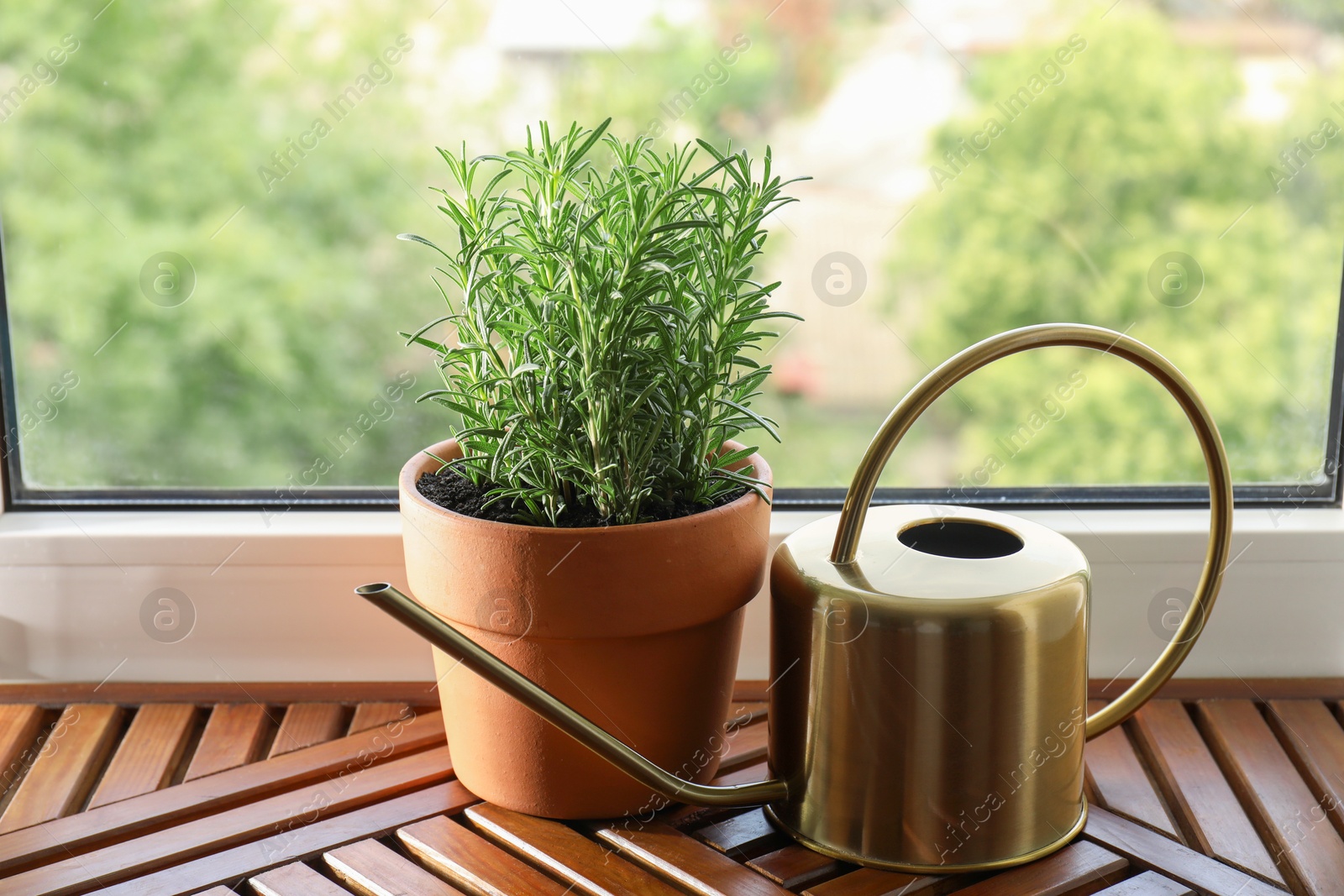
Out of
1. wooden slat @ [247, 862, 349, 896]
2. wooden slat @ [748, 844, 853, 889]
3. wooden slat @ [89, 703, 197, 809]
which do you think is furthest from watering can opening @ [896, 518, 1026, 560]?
wooden slat @ [89, 703, 197, 809]

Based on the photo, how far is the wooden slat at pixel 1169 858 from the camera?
67 cm

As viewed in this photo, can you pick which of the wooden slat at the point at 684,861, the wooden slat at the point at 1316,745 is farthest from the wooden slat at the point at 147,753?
the wooden slat at the point at 1316,745

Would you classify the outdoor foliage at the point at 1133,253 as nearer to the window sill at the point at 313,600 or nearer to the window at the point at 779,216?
the window at the point at 779,216

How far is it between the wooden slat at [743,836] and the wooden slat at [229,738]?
347 mm

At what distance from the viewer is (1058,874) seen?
2.23ft

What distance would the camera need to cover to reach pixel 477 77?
112 centimetres

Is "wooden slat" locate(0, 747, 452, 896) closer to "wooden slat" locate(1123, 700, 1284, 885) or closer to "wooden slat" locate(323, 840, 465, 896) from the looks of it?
"wooden slat" locate(323, 840, 465, 896)

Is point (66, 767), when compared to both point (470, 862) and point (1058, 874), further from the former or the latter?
point (1058, 874)

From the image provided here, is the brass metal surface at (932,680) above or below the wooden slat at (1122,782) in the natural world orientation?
above

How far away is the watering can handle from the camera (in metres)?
0.64

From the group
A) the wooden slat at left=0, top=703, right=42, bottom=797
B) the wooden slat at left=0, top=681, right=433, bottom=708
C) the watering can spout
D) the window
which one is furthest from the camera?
the window

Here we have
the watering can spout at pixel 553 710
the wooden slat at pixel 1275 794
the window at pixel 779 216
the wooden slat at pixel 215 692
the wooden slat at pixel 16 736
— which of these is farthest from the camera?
the window at pixel 779 216

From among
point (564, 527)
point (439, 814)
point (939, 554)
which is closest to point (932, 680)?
point (939, 554)

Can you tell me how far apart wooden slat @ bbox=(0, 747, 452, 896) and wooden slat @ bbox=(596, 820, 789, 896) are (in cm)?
16
